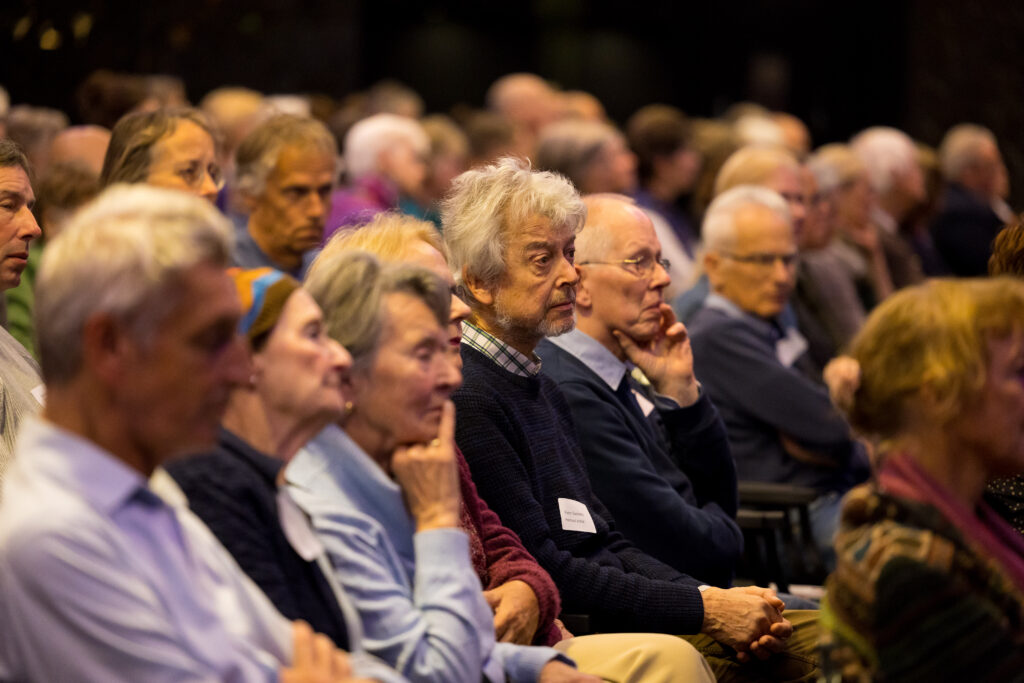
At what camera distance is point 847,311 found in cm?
548

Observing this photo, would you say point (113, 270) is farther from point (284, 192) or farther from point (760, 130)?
point (760, 130)

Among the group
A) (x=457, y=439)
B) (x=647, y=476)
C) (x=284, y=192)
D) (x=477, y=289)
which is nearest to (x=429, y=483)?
(x=457, y=439)

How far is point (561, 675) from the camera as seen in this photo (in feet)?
7.61

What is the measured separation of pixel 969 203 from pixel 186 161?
5.89 meters

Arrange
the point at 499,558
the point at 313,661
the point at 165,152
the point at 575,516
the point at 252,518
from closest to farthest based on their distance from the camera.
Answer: the point at 313,661, the point at 252,518, the point at 499,558, the point at 575,516, the point at 165,152

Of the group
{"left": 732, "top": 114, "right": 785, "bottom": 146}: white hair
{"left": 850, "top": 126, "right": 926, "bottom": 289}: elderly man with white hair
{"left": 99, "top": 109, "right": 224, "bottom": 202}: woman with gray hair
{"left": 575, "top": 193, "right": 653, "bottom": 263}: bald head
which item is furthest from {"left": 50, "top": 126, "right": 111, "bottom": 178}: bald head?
{"left": 732, "top": 114, "right": 785, "bottom": 146}: white hair

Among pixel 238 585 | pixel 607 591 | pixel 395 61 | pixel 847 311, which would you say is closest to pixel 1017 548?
pixel 607 591

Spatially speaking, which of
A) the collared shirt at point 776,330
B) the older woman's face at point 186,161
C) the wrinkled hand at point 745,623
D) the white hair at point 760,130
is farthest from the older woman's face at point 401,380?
the white hair at point 760,130

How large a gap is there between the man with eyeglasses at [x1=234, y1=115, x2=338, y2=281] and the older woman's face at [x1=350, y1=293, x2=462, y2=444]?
231 cm

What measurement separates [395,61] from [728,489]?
11724 millimetres

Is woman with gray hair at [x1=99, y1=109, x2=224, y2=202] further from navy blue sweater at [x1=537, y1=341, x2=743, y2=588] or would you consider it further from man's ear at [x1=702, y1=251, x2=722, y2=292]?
man's ear at [x1=702, y1=251, x2=722, y2=292]

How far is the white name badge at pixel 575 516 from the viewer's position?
287 centimetres

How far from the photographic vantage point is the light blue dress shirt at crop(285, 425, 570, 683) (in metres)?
2.00

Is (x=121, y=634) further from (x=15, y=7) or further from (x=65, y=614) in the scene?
(x=15, y=7)
